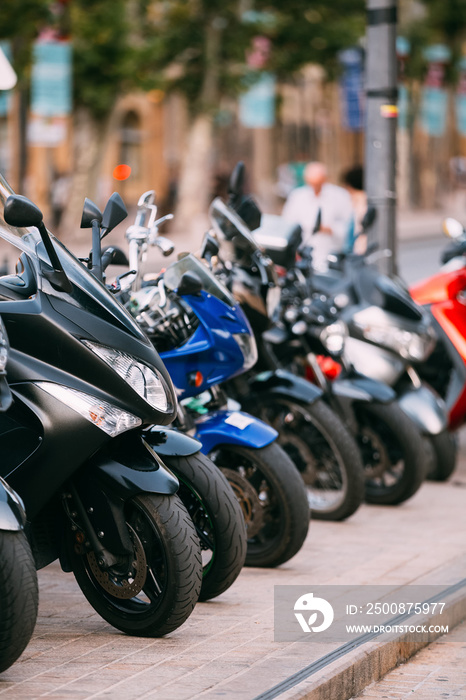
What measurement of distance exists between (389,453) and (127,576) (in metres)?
3.07

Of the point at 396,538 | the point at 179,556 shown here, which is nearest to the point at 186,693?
the point at 179,556

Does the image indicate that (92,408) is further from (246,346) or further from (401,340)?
(401,340)

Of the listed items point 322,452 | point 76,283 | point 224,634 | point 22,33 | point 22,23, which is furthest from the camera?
point 22,33

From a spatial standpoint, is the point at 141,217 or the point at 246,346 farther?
the point at 141,217

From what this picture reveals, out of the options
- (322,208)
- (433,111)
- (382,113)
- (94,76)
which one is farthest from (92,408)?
(433,111)

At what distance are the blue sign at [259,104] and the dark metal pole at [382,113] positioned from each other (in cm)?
2822

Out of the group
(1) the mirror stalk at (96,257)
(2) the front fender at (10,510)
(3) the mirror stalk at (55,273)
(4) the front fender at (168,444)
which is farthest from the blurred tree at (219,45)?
(2) the front fender at (10,510)

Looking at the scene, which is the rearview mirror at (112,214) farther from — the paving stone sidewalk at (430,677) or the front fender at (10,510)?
the paving stone sidewalk at (430,677)

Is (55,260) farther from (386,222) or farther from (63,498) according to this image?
(386,222)

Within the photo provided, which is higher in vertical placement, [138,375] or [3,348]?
[3,348]

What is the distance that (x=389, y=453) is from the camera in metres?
7.74

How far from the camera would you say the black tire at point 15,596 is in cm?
421

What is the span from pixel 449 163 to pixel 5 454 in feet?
206

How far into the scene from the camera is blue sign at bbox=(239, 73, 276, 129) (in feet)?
123
